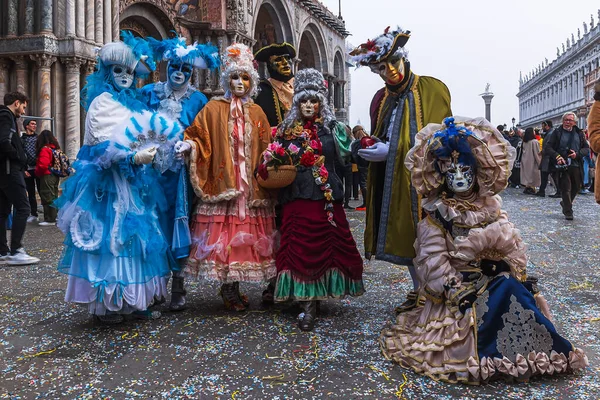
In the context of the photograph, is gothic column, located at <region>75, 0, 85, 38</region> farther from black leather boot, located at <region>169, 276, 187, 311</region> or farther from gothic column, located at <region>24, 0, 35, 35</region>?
black leather boot, located at <region>169, 276, 187, 311</region>

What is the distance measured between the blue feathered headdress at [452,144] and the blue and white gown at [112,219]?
2.04 meters

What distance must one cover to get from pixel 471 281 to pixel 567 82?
85.5 m

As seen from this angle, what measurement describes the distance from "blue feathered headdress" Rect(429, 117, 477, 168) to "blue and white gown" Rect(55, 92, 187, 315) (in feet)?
6.70

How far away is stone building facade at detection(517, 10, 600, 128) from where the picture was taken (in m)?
63.2

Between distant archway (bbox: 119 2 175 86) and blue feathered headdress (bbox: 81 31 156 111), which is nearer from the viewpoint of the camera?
blue feathered headdress (bbox: 81 31 156 111)

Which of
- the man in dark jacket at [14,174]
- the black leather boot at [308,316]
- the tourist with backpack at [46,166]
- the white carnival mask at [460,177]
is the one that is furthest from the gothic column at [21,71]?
the white carnival mask at [460,177]

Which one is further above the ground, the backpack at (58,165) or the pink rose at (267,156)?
the backpack at (58,165)

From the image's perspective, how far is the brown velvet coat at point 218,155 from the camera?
3941mm

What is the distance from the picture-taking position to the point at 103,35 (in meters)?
11.5

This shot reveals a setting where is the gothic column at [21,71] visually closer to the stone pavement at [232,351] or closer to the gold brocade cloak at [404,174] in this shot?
the stone pavement at [232,351]

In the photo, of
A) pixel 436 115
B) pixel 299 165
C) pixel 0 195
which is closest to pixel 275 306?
pixel 299 165

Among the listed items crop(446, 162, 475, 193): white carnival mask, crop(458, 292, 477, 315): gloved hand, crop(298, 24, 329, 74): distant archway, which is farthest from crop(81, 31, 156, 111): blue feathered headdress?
crop(298, 24, 329, 74): distant archway

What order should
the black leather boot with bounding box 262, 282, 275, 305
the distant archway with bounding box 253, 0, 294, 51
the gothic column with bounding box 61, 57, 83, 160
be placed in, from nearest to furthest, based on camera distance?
the black leather boot with bounding box 262, 282, 275, 305, the gothic column with bounding box 61, 57, 83, 160, the distant archway with bounding box 253, 0, 294, 51

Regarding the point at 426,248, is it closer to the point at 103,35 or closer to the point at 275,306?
the point at 275,306
